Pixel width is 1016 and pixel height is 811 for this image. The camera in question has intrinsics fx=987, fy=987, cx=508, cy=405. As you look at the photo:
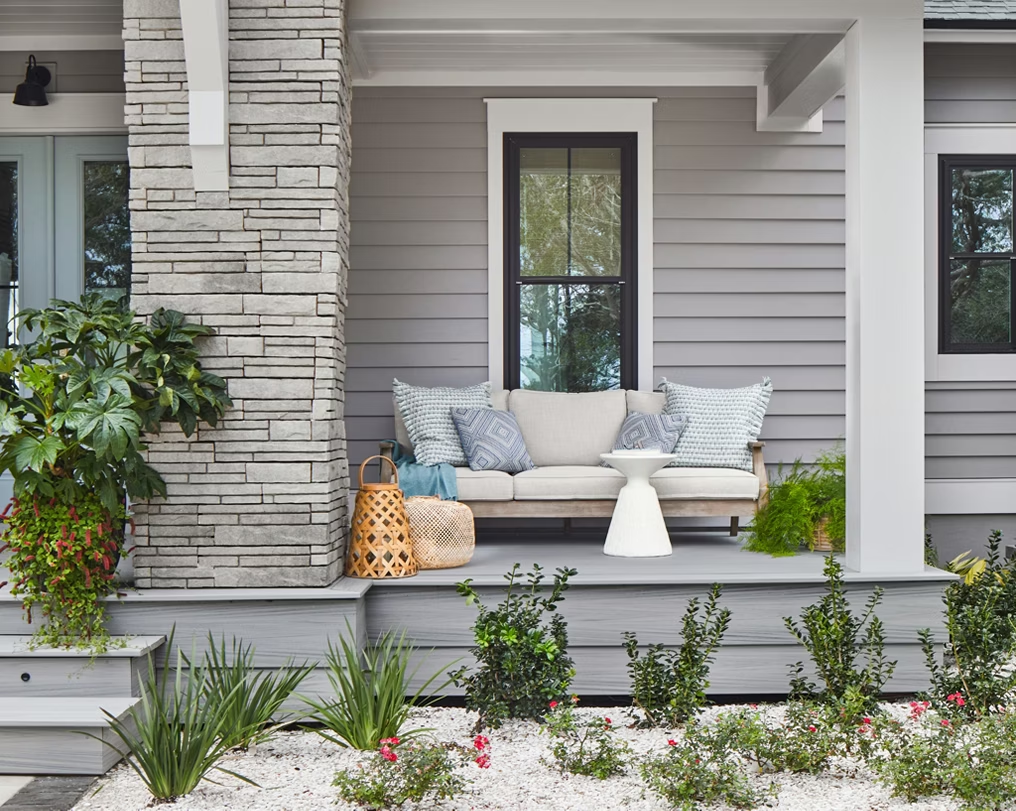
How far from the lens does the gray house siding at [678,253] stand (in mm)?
5398

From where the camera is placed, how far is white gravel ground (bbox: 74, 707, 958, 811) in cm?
276

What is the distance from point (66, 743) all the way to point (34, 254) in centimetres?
295

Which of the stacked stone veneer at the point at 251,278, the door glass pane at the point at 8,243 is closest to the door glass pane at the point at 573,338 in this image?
the stacked stone veneer at the point at 251,278

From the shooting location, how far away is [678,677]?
134 inches

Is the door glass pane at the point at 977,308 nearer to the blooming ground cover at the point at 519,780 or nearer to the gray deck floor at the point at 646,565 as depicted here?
the gray deck floor at the point at 646,565

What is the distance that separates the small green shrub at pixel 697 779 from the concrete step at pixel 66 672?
173 centimetres

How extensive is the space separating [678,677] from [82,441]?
2.14 m

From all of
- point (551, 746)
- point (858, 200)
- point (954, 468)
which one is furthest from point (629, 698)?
point (954, 468)

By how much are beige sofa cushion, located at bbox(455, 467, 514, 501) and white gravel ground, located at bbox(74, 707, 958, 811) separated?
1.53m

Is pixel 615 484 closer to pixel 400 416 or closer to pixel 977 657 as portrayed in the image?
pixel 400 416

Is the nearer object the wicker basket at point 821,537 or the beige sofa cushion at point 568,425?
the wicker basket at point 821,537

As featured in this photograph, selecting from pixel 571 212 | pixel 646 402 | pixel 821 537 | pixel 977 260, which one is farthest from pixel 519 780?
pixel 977 260

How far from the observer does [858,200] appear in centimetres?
380

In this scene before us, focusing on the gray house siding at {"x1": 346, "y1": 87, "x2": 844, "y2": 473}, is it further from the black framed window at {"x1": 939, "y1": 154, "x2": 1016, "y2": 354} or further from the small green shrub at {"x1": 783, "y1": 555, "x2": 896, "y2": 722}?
the small green shrub at {"x1": 783, "y1": 555, "x2": 896, "y2": 722}
